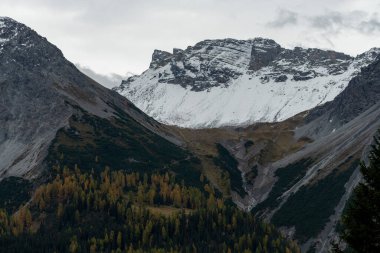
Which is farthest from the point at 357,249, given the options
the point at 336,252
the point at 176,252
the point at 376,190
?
the point at 176,252

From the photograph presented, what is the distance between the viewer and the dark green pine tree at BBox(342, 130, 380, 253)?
28.0 metres

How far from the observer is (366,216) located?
2864 centimetres

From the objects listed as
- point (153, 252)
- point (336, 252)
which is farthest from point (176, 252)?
point (336, 252)

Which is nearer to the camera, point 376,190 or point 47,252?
point 376,190

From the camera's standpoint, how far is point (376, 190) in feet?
92.7

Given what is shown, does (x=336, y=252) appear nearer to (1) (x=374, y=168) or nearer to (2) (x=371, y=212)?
(2) (x=371, y=212)

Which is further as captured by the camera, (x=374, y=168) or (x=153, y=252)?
(x=153, y=252)

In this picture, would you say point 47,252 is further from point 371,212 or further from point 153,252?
point 371,212

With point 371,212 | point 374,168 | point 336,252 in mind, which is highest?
point 374,168

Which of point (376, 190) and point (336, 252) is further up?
point (376, 190)

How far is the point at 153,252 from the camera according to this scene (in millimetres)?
199750

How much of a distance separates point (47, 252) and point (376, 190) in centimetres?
18428

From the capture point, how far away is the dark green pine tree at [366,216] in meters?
28.0

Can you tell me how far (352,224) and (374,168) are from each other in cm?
283
